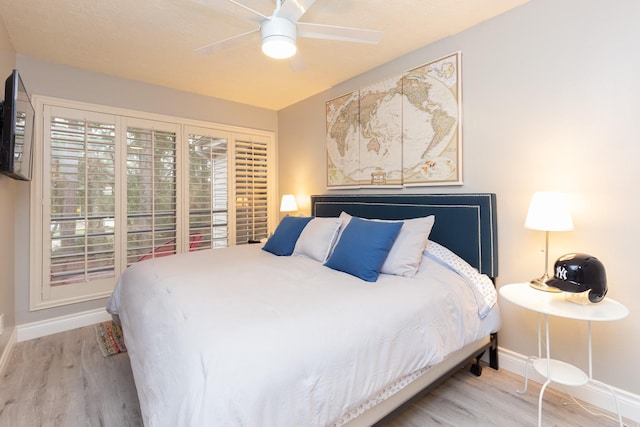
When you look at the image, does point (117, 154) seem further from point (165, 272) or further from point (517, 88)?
Answer: point (517, 88)

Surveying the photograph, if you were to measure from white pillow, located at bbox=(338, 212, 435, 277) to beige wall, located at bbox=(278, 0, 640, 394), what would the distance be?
60 cm

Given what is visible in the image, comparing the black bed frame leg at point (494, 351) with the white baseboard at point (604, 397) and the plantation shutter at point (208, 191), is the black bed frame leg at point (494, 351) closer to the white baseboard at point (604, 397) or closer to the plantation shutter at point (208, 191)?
the white baseboard at point (604, 397)

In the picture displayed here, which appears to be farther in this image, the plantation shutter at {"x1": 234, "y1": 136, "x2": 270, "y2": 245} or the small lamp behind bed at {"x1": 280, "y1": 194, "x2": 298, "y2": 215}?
the plantation shutter at {"x1": 234, "y1": 136, "x2": 270, "y2": 245}

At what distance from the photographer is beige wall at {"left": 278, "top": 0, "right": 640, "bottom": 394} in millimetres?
1721

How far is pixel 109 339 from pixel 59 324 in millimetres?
658

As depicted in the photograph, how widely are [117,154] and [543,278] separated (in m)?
3.94

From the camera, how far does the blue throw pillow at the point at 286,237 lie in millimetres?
2754

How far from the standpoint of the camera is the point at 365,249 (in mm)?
2014

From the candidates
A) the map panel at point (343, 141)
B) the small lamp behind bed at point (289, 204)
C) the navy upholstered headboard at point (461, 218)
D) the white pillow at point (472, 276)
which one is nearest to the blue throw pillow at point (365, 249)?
the white pillow at point (472, 276)

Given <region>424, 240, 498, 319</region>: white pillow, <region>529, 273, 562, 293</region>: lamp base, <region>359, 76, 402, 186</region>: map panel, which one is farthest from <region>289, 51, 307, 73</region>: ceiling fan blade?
<region>529, 273, 562, 293</region>: lamp base

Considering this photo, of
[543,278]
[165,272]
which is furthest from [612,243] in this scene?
[165,272]

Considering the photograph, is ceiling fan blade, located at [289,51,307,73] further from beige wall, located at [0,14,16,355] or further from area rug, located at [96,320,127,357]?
area rug, located at [96,320,127,357]

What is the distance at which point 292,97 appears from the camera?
12.8 feet

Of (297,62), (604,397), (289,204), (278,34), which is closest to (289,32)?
(278,34)
